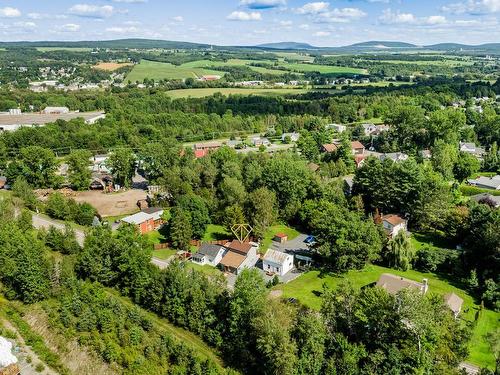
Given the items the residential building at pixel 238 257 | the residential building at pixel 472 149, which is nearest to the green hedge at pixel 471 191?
the residential building at pixel 472 149

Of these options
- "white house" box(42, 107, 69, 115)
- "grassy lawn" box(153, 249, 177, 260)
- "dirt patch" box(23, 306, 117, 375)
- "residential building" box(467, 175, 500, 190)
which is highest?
"white house" box(42, 107, 69, 115)

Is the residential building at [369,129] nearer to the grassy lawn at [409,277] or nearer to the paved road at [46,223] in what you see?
the grassy lawn at [409,277]

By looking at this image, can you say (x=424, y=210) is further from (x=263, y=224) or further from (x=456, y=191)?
(x=263, y=224)

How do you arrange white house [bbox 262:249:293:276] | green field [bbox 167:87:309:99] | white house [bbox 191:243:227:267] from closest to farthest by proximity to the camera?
white house [bbox 262:249:293:276], white house [bbox 191:243:227:267], green field [bbox 167:87:309:99]

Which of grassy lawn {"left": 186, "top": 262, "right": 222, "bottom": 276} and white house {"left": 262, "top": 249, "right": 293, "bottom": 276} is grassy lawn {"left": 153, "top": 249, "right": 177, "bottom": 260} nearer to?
grassy lawn {"left": 186, "top": 262, "right": 222, "bottom": 276}

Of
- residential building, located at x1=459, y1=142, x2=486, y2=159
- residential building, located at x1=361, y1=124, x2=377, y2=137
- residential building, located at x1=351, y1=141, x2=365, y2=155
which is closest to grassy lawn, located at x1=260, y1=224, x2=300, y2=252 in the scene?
residential building, located at x1=351, y1=141, x2=365, y2=155

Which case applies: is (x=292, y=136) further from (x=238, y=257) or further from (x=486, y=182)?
(x=238, y=257)
